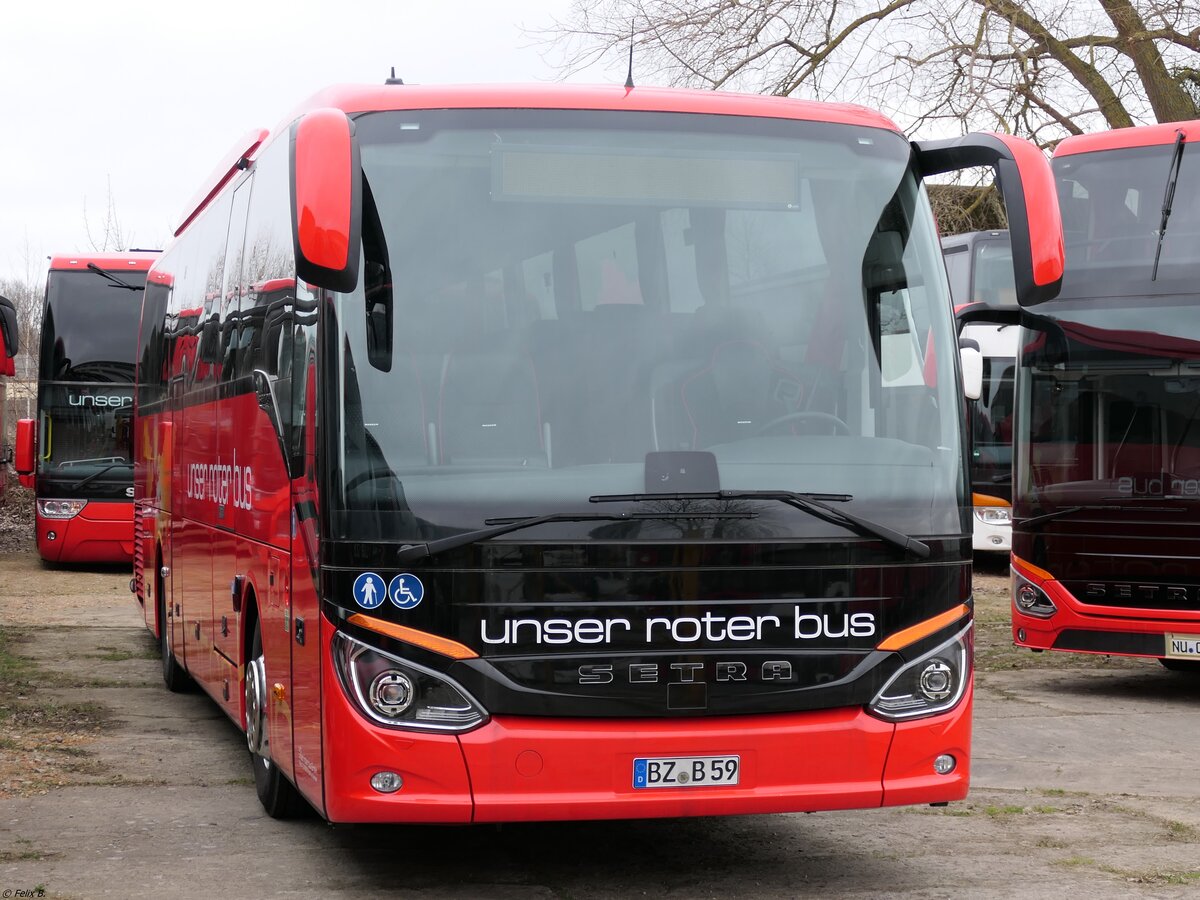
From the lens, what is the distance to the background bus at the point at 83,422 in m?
22.1

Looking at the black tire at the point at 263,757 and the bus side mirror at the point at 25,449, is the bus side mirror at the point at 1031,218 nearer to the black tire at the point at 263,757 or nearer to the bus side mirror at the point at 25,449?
the black tire at the point at 263,757

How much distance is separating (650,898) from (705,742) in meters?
0.77

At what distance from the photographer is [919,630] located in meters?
6.00

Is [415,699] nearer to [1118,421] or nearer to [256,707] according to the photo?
[256,707]

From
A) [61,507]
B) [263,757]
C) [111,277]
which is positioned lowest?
[263,757]

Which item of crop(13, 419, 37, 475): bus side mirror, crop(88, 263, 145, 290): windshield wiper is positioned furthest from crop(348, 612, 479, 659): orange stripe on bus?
crop(88, 263, 145, 290): windshield wiper

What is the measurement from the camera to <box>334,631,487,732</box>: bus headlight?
566 centimetres

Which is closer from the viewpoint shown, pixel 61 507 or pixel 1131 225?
pixel 1131 225

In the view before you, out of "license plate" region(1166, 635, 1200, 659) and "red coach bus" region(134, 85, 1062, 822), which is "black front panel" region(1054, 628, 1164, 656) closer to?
"license plate" region(1166, 635, 1200, 659)

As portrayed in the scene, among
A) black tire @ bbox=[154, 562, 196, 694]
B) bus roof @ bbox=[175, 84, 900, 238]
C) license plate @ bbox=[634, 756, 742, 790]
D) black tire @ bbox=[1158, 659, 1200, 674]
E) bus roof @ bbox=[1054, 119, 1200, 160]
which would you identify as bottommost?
black tire @ bbox=[1158, 659, 1200, 674]

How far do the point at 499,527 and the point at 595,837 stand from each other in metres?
2.07

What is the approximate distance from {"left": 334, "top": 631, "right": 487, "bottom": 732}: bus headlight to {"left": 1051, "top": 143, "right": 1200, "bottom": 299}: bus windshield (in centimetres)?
712

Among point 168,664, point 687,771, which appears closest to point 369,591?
point 687,771

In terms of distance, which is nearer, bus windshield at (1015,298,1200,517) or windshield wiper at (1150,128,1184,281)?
bus windshield at (1015,298,1200,517)
